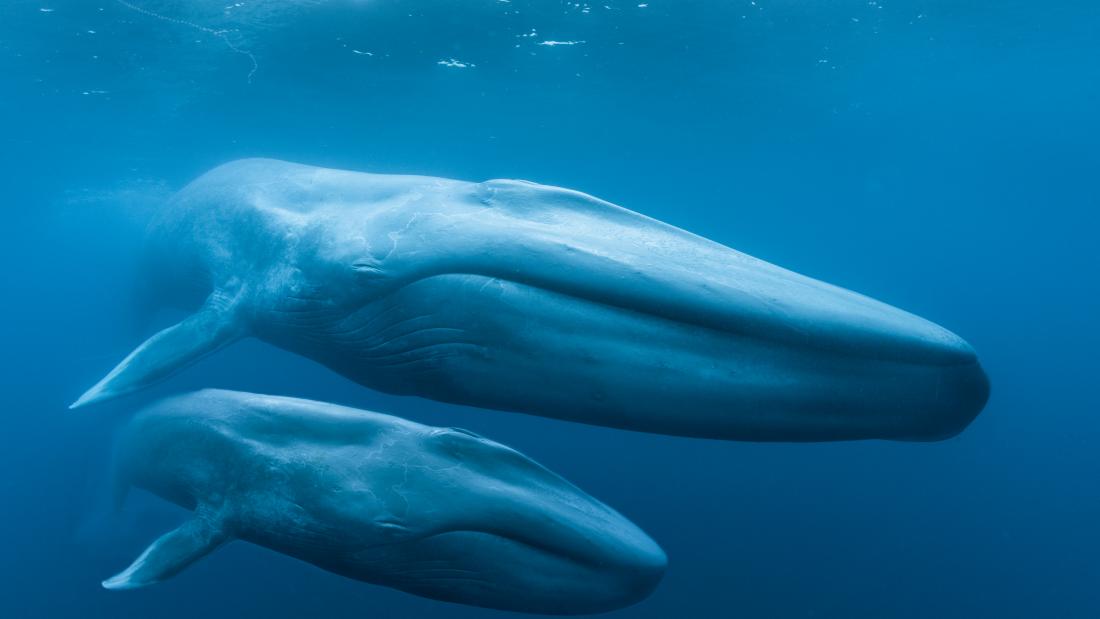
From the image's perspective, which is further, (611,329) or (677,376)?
(611,329)

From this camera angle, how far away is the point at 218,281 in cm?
613

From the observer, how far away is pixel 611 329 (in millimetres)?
3314

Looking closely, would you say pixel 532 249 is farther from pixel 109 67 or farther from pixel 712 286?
pixel 109 67

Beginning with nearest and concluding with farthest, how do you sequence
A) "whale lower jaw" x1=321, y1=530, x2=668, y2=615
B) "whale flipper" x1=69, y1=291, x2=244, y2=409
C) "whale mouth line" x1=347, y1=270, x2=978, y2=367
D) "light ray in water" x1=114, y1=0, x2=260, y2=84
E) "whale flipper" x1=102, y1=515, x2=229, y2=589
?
"whale mouth line" x1=347, y1=270, x2=978, y2=367 < "whale lower jaw" x1=321, y1=530, x2=668, y2=615 < "whale flipper" x1=102, y1=515, x2=229, y2=589 < "whale flipper" x1=69, y1=291, x2=244, y2=409 < "light ray in water" x1=114, y1=0, x2=260, y2=84

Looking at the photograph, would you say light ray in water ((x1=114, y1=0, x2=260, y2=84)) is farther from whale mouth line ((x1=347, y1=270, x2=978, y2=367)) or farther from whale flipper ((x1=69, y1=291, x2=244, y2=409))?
whale mouth line ((x1=347, y1=270, x2=978, y2=367))

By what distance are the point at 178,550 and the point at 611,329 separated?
3554 mm

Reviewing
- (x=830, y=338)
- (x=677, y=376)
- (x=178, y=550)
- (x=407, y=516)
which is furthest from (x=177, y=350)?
(x=830, y=338)

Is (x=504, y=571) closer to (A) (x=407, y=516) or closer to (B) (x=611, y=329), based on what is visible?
(A) (x=407, y=516)

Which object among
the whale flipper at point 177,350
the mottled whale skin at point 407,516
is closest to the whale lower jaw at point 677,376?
the mottled whale skin at point 407,516

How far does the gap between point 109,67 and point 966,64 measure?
3220 cm

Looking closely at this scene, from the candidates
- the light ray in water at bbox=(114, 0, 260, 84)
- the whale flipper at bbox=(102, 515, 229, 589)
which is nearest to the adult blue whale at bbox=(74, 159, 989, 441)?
the whale flipper at bbox=(102, 515, 229, 589)

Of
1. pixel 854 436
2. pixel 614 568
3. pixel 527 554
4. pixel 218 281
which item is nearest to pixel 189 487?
pixel 218 281

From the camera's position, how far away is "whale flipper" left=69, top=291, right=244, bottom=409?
18.5 ft

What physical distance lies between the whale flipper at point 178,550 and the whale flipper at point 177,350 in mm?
1614
